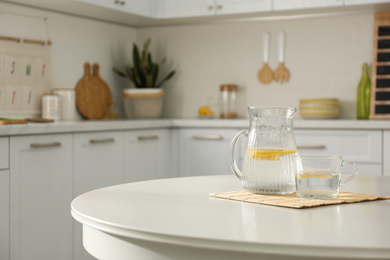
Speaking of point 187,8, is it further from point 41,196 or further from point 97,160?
point 41,196

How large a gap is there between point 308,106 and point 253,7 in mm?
768

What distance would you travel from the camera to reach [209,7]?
4.15 metres

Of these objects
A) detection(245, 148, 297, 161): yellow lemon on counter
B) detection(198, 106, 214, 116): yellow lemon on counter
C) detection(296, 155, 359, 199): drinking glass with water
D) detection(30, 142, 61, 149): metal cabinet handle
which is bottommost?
detection(30, 142, 61, 149): metal cabinet handle

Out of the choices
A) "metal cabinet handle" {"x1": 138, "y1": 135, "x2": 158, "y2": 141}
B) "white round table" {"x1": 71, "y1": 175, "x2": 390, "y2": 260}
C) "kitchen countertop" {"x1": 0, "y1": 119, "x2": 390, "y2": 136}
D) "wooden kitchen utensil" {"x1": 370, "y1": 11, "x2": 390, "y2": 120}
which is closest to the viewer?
"white round table" {"x1": 71, "y1": 175, "x2": 390, "y2": 260}

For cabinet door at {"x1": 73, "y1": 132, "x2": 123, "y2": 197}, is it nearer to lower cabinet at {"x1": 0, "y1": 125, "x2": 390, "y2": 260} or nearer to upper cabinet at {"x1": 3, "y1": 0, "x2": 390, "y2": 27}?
lower cabinet at {"x1": 0, "y1": 125, "x2": 390, "y2": 260}

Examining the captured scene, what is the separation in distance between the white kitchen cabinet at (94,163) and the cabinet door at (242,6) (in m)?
1.20

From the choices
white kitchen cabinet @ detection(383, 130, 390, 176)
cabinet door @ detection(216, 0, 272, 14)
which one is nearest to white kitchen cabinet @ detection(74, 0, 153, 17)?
cabinet door @ detection(216, 0, 272, 14)

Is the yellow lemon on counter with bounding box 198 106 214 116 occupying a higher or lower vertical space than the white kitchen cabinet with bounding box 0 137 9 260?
higher

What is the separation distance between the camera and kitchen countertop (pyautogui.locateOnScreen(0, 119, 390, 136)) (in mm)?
2855

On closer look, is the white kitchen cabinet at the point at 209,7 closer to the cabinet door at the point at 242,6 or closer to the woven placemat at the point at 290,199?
the cabinet door at the point at 242,6

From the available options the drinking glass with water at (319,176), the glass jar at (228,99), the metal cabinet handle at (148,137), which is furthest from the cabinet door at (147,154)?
the drinking glass with water at (319,176)

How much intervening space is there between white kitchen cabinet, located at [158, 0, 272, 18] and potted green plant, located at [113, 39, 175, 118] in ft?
1.09

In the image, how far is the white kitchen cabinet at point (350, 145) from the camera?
339 cm

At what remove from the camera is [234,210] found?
1119 mm
